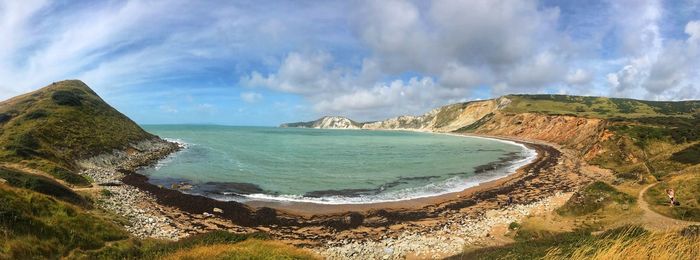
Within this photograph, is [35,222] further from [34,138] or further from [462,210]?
[34,138]

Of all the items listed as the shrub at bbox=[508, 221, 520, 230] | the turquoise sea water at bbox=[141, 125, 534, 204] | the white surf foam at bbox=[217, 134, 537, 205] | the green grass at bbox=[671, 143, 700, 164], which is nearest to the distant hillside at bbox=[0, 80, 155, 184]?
the turquoise sea water at bbox=[141, 125, 534, 204]

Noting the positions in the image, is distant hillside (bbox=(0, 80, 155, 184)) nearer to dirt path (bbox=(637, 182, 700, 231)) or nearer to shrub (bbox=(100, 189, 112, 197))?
shrub (bbox=(100, 189, 112, 197))

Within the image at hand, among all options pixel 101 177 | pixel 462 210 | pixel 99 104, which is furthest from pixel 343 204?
pixel 99 104

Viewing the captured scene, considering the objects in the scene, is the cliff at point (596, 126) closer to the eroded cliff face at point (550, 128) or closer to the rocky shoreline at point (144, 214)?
the eroded cliff face at point (550, 128)

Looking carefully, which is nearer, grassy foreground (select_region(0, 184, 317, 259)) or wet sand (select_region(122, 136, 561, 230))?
grassy foreground (select_region(0, 184, 317, 259))

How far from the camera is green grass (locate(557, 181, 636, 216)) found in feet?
75.6

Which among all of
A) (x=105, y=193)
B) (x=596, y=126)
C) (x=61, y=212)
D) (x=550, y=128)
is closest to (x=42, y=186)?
(x=105, y=193)

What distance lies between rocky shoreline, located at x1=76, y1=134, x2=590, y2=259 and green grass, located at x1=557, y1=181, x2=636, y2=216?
7.90 ft

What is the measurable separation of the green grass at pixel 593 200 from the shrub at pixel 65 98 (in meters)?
76.1

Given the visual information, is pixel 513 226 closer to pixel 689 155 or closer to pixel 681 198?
pixel 681 198

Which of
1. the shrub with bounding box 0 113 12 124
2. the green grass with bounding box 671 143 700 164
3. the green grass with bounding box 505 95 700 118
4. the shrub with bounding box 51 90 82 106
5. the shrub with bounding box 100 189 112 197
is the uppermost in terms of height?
the green grass with bounding box 505 95 700 118

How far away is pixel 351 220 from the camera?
79.7ft

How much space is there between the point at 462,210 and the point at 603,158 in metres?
36.3

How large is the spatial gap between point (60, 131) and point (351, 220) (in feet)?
159
